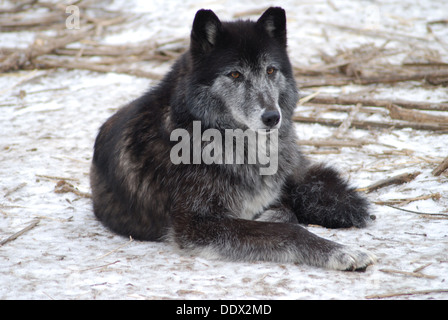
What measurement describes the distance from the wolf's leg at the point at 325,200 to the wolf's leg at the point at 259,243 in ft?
2.06

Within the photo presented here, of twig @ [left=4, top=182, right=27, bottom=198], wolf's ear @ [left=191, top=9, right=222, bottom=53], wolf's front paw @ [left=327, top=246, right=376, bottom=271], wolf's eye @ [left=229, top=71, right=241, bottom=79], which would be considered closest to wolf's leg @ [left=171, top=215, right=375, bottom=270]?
wolf's front paw @ [left=327, top=246, right=376, bottom=271]

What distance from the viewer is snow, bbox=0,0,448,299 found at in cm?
335

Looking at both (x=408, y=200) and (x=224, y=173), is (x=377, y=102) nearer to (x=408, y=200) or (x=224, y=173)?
(x=408, y=200)

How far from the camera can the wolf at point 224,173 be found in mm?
3936

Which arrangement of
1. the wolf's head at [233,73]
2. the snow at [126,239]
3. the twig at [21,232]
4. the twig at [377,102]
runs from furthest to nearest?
the twig at [377,102] < the twig at [21,232] < the wolf's head at [233,73] < the snow at [126,239]

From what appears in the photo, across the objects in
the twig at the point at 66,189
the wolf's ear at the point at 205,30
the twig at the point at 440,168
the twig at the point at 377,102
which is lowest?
the twig at the point at 66,189

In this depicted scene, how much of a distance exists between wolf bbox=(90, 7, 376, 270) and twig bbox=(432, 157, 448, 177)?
0.99 meters

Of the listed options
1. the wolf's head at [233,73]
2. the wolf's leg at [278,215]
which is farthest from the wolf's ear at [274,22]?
the wolf's leg at [278,215]

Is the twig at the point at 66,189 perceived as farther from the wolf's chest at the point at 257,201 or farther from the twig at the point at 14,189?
the wolf's chest at the point at 257,201

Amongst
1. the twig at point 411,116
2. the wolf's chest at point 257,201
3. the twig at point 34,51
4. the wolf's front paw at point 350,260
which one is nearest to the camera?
the wolf's front paw at point 350,260

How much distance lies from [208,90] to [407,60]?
5836 millimetres

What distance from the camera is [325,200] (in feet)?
14.9

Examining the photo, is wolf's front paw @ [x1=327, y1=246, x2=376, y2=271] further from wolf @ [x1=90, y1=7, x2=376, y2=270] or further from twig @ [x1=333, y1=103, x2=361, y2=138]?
twig @ [x1=333, y1=103, x2=361, y2=138]

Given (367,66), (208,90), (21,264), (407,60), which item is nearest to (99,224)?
(21,264)
